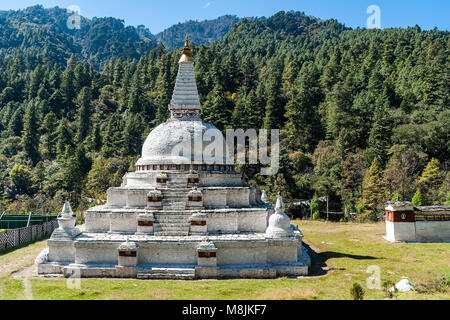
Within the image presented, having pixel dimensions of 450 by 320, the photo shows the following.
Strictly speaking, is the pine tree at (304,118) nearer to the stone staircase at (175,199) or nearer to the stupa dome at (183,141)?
the stupa dome at (183,141)

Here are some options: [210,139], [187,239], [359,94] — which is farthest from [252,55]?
[187,239]

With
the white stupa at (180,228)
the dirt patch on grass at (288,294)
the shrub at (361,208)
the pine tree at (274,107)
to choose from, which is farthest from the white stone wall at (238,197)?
the pine tree at (274,107)

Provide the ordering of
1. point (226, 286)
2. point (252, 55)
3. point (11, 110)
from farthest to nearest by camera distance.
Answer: point (252, 55) → point (11, 110) → point (226, 286)

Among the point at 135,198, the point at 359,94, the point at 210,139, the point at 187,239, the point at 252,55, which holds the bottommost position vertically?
the point at 187,239

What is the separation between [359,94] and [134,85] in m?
37.4

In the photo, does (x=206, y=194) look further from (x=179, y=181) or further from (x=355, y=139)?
(x=355, y=139)

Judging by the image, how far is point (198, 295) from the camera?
11570mm

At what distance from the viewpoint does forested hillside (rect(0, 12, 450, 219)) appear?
3684 centimetres

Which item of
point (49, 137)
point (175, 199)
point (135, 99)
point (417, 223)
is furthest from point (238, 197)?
point (49, 137)

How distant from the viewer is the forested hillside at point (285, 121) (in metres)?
36.8

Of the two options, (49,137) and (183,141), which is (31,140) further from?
(183,141)

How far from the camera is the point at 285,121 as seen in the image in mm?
53312

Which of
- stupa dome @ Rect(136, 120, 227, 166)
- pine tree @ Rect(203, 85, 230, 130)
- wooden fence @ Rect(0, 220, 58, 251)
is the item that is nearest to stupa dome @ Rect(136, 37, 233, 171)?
stupa dome @ Rect(136, 120, 227, 166)

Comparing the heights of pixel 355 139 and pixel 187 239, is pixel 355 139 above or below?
above
